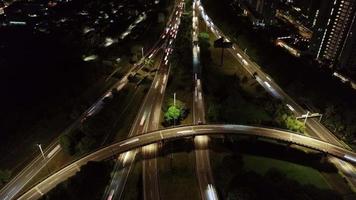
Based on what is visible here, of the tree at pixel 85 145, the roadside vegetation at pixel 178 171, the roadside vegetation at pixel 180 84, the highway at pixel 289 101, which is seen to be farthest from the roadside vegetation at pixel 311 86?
the tree at pixel 85 145

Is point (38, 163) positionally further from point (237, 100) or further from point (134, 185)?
point (237, 100)

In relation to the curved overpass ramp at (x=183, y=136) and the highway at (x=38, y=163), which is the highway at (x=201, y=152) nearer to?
the curved overpass ramp at (x=183, y=136)

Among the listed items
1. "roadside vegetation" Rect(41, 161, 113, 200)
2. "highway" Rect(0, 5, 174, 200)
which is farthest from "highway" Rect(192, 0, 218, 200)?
"highway" Rect(0, 5, 174, 200)

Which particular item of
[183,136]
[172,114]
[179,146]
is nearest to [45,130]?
[172,114]

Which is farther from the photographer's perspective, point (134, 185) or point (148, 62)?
point (148, 62)

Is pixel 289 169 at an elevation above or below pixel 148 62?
below

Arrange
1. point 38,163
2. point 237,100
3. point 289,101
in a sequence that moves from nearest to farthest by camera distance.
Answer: point 38,163 < point 237,100 < point 289,101

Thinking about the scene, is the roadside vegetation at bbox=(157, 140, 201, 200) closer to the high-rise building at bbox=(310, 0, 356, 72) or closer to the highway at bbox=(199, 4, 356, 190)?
the highway at bbox=(199, 4, 356, 190)

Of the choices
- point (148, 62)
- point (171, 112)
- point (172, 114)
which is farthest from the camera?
point (148, 62)
